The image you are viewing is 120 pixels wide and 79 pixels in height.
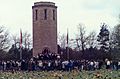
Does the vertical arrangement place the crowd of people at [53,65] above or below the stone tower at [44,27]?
below

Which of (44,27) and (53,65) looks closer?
(53,65)

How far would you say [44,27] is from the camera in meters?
76.0

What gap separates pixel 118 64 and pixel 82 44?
159 ft

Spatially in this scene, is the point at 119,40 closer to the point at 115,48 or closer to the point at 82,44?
the point at 115,48

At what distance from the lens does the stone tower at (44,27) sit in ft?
246

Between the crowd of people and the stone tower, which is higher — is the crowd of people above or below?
below

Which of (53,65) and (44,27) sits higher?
(44,27)

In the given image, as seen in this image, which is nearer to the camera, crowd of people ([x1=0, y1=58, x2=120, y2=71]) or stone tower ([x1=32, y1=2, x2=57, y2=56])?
crowd of people ([x1=0, y1=58, x2=120, y2=71])

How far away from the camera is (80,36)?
9150cm

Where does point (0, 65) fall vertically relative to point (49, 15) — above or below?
below

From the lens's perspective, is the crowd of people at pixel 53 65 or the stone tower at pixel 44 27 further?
the stone tower at pixel 44 27

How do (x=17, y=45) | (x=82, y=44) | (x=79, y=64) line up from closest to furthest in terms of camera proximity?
(x=79, y=64) < (x=82, y=44) < (x=17, y=45)

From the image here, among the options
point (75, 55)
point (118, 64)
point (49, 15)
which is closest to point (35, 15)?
point (49, 15)

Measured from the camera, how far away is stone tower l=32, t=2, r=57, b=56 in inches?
2955
